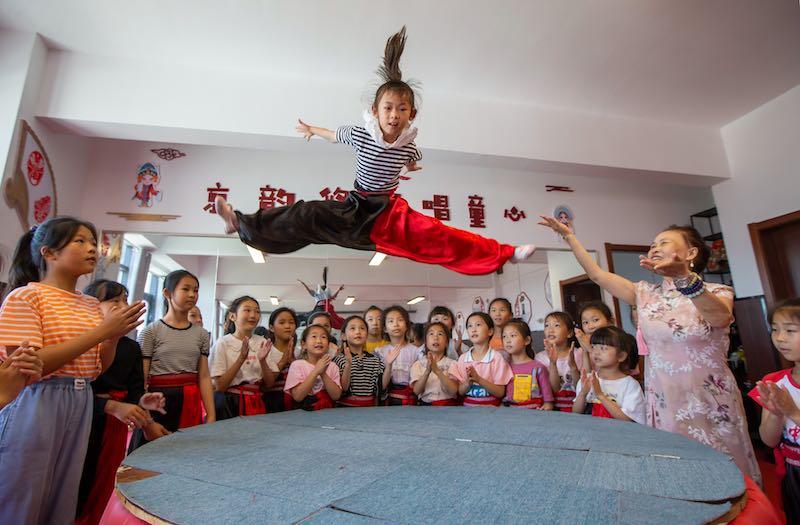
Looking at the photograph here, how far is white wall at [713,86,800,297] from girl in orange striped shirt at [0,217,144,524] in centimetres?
472

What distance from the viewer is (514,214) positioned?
4137 millimetres

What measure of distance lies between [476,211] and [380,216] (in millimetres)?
2484

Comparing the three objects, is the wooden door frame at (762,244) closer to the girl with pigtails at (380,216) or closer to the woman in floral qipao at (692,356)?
the woman in floral qipao at (692,356)

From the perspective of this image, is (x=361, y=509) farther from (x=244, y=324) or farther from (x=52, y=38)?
(x=52, y=38)

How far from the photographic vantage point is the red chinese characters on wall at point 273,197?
12.1 ft

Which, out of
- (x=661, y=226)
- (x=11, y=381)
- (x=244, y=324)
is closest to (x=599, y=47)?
(x=661, y=226)

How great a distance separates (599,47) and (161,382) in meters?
3.50

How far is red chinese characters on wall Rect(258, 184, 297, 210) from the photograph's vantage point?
12.1ft

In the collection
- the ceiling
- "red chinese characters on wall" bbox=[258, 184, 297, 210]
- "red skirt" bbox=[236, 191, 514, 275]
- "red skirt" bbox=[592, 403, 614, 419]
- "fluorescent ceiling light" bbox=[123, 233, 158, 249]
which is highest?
the ceiling

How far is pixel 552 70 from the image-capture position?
3305 mm

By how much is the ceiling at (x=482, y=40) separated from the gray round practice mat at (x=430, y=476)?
2521mm

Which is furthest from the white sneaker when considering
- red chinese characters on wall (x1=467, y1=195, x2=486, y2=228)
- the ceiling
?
red chinese characters on wall (x1=467, y1=195, x2=486, y2=228)

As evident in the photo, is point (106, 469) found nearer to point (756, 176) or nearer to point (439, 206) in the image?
point (439, 206)

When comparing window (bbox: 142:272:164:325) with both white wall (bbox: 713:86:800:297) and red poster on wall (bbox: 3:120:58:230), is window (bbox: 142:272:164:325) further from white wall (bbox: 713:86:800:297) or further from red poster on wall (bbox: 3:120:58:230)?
white wall (bbox: 713:86:800:297)
